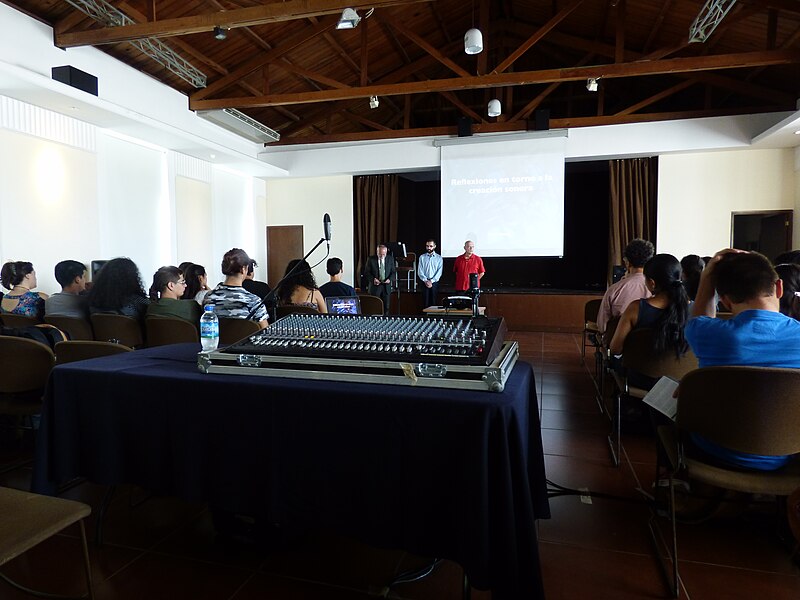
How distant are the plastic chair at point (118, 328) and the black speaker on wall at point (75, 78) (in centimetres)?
313

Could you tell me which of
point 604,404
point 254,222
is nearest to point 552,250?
point 604,404

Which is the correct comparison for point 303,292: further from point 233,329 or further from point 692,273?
point 692,273

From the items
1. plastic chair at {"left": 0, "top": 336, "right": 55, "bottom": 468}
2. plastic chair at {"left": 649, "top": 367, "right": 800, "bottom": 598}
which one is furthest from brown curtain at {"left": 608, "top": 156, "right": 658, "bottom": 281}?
plastic chair at {"left": 0, "top": 336, "right": 55, "bottom": 468}

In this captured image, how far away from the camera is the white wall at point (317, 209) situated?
9148 mm

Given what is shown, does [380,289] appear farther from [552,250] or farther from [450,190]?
[552,250]

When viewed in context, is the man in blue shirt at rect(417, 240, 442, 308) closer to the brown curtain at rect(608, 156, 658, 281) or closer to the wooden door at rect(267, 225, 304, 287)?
the wooden door at rect(267, 225, 304, 287)

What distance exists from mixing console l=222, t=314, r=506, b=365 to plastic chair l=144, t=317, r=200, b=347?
4.61 ft

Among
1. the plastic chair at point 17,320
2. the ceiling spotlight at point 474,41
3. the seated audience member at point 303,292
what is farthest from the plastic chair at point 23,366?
the ceiling spotlight at point 474,41

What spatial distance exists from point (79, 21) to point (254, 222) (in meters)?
4.63

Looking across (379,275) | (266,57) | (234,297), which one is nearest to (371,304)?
(234,297)

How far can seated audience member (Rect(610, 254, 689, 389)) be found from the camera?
98.3 inches

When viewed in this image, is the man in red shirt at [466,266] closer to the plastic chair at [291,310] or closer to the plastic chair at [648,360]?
the plastic chair at [291,310]

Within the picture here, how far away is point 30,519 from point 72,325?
2.42 meters

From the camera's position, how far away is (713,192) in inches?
294
